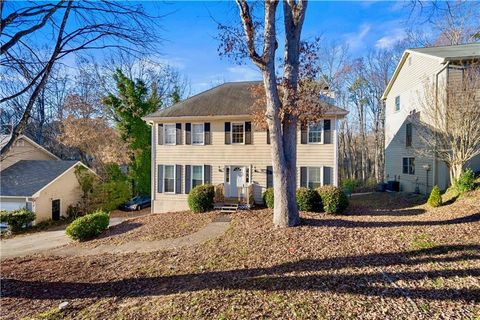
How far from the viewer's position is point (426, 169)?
573 inches

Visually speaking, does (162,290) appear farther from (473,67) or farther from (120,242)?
(473,67)

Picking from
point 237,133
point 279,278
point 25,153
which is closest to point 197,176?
point 237,133

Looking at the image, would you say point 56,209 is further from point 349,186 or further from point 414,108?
point 414,108

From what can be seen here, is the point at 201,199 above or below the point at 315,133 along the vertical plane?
below

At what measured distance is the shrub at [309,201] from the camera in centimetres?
1074

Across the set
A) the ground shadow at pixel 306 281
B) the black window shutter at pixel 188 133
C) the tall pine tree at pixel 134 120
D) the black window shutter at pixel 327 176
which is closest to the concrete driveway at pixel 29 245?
the ground shadow at pixel 306 281

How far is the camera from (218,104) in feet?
47.3

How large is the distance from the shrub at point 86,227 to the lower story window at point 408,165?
18.1m

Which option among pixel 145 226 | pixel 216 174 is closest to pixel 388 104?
pixel 216 174

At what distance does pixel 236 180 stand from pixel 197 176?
2288mm

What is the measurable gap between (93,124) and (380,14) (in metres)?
22.7

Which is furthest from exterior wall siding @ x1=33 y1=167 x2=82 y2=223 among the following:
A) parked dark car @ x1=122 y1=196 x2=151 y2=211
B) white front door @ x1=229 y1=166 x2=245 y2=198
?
white front door @ x1=229 y1=166 x2=245 y2=198

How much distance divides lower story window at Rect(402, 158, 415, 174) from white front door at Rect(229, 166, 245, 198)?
37.2ft

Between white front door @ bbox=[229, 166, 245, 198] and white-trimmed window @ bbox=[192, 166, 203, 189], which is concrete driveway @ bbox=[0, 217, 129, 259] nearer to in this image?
white-trimmed window @ bbox=[192, 166, 203, 189]
